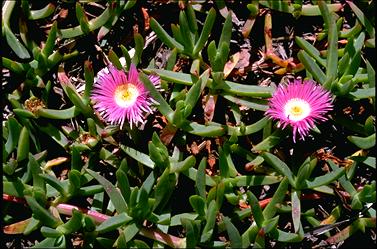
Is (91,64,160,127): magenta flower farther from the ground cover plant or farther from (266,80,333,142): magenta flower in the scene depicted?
(266,80,333,142): magenta flower

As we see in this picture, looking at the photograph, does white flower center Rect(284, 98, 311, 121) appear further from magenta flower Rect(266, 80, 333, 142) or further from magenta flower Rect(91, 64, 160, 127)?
magenta flower Rect(91, 64, 160, 127)

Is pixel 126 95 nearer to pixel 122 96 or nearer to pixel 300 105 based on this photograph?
pixel 122 96

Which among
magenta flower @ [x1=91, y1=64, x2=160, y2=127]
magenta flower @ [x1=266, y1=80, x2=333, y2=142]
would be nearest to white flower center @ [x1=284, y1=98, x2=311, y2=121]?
magenta flower @ [x1=266, y1=80, x2=333, y2=142]

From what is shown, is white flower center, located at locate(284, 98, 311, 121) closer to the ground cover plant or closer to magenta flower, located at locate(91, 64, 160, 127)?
the ground cover plant

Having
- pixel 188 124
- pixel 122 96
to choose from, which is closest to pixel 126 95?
pixel 122 96

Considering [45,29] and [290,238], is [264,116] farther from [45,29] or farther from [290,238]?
[45,29]

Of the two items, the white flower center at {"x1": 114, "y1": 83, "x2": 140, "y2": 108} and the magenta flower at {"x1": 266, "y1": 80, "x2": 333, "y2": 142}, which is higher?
the magenta flower at {"x1": 266, "y1": 80, "x2": 333, "y2": 142}
